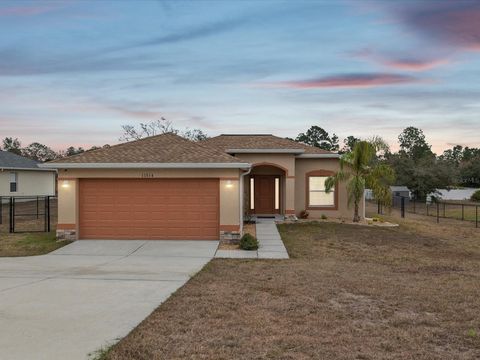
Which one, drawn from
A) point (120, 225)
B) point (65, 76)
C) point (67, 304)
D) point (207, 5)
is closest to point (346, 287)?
point (67, 304)

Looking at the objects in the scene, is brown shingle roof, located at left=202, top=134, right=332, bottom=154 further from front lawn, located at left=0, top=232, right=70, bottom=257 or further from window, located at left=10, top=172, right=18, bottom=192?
window, located at left=10, top=172, right=18, bottom=192

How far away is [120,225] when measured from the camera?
55.0ft

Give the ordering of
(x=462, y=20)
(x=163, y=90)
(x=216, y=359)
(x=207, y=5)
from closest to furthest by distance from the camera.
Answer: (x=216, y=359) → (x=207, y=5) → (x=462, y=20) → (x=163, y=90)

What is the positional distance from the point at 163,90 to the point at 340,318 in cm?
2349

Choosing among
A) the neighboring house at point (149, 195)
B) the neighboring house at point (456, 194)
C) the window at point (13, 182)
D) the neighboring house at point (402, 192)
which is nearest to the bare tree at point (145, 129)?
the window at point (13, 182)

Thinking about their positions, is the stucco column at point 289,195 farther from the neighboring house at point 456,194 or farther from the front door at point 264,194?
the neighboring house at point 456,194

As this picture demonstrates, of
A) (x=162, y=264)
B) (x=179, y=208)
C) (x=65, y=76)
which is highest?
(x=65, y=76)

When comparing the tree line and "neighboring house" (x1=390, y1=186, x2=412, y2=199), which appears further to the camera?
the tree line

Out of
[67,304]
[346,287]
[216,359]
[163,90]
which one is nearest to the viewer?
[216,359]

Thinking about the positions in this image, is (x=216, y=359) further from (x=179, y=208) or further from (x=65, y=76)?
(x=65, y=76)

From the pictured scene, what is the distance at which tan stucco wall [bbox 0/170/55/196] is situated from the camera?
35875 millimetres

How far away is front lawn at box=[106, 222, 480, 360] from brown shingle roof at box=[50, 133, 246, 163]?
5.29m

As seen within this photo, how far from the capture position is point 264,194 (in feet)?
83.5

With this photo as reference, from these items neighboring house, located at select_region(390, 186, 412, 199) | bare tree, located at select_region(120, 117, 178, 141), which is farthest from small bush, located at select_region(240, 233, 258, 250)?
bare tree, located at select_region(120, 117, 178, 141)
